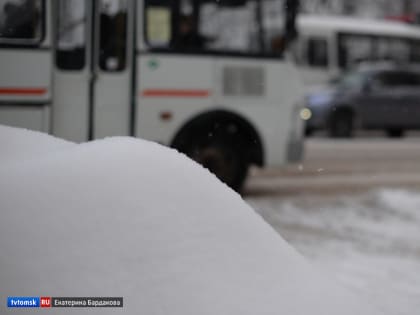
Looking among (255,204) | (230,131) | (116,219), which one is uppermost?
(116,219)

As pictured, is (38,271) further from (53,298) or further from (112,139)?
(112,139)

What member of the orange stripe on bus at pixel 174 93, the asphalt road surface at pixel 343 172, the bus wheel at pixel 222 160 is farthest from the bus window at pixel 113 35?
the asphalt road surface at pixel 343 172

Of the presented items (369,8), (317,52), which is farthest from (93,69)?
(369,8)

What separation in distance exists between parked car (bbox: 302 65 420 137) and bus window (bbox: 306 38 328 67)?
2662 mm

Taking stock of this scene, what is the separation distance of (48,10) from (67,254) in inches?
240

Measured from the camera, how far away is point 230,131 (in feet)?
31.3

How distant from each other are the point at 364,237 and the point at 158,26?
3361mm

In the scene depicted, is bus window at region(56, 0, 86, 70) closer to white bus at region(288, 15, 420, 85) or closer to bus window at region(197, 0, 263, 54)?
bus window at region(197, 0, 263, 54)

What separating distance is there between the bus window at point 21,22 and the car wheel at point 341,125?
1323cm

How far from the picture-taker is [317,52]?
2389 cm

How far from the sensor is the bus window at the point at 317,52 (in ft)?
78.1

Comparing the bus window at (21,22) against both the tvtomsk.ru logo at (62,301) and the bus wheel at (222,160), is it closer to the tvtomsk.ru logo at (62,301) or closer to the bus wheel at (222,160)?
the bus wheel at (222,160)

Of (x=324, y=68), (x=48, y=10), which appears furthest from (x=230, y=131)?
(x=324, y=68)

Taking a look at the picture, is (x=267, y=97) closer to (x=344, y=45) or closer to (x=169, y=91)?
(x=169, y=91)
